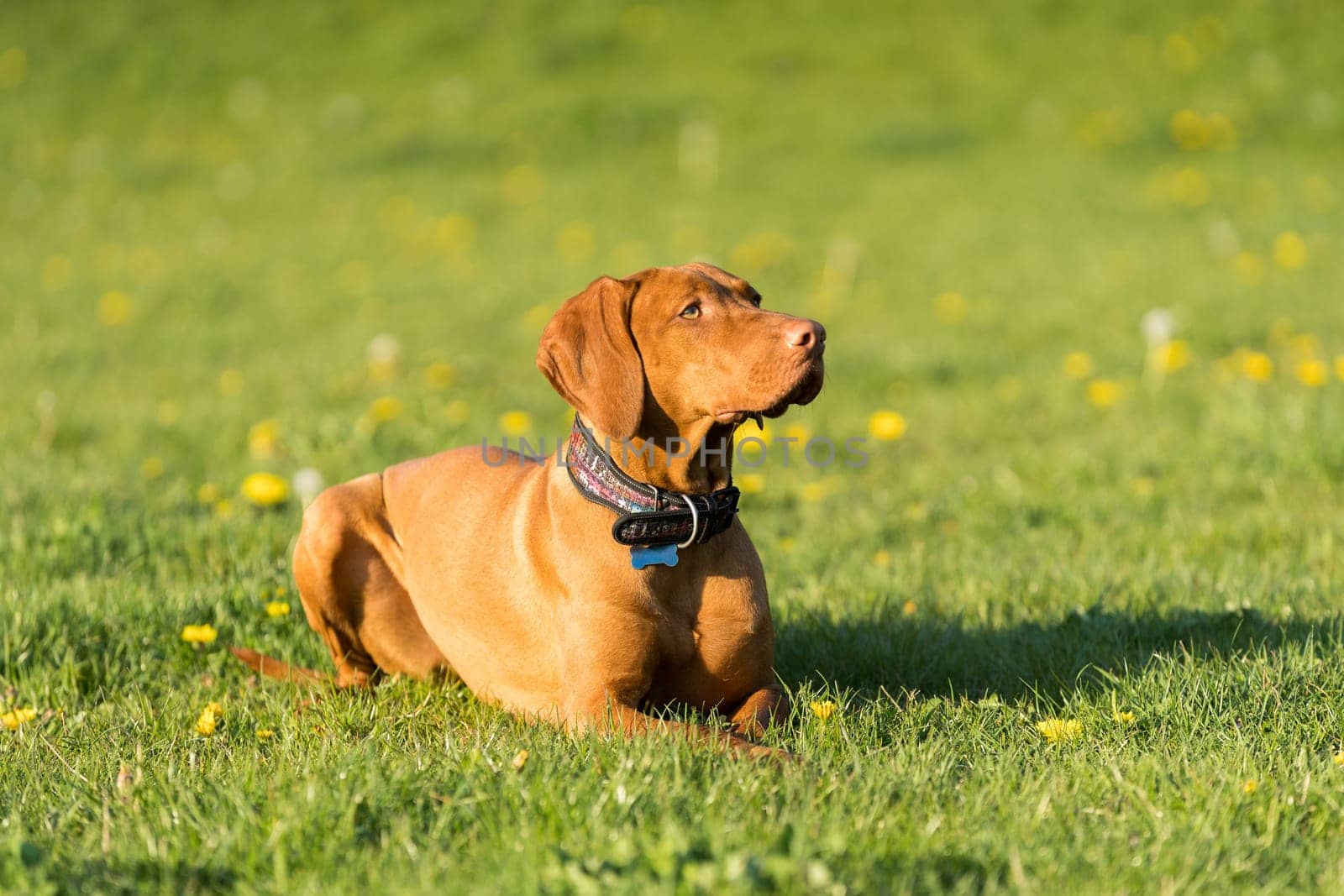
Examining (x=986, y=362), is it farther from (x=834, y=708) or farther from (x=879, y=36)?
(x=879, y=36)

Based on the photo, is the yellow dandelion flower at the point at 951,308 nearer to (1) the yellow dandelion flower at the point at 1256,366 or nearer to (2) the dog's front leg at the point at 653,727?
(1) the yellow dandelion flower at the point at 1256,366

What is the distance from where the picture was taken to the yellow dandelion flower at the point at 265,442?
6387 millimetres

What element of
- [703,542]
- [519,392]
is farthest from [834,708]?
[519,392]

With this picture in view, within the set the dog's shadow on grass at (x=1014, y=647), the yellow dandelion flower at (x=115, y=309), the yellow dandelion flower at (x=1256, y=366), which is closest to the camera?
the dog's shadow on grass at (x=1014, y=647)

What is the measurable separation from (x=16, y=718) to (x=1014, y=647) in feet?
9.42

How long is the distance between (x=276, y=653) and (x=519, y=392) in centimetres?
355

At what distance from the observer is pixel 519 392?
769cm

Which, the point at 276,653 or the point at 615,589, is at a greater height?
the point at 615,589

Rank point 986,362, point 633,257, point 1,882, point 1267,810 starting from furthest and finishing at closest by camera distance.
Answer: point 633,257 < point 986,362 < point 1267,810 < point 1,882

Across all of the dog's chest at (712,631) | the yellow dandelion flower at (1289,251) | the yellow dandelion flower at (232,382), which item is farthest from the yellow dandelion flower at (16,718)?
the yellow dandelion flower at (1289,251)

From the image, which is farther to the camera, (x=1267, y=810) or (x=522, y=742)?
(x=522, y=742)

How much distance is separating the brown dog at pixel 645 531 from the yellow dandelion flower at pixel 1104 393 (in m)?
3.91

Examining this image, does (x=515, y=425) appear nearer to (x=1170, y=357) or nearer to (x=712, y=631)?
(x=712, y=631)

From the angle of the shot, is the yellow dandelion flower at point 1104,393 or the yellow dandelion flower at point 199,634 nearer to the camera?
the yellow dandelion flower at point 199,634
